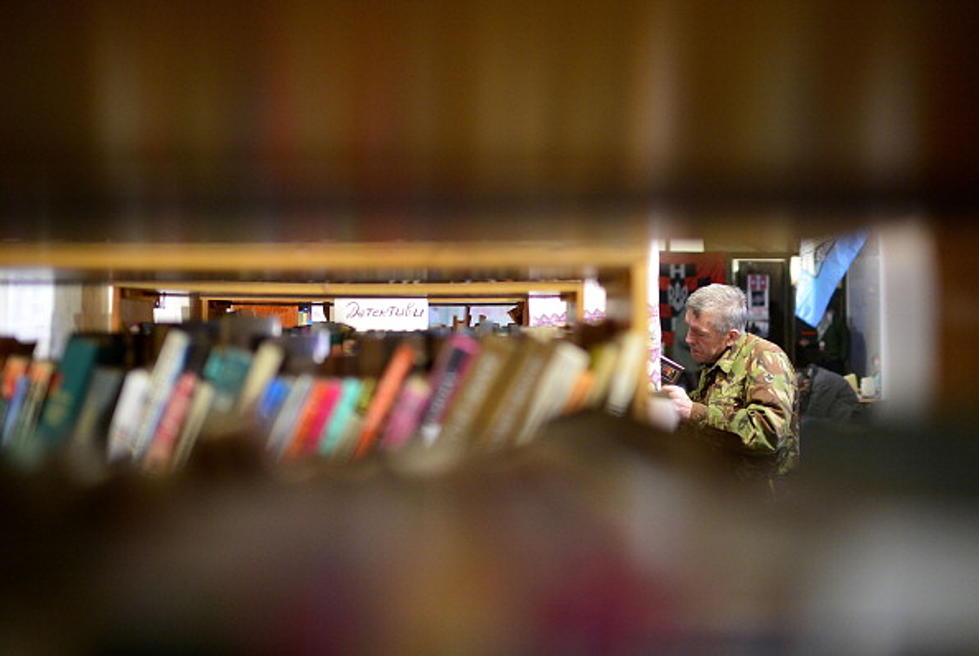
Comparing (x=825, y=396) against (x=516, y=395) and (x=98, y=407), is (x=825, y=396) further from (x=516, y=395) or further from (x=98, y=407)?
(x=98, y=407)

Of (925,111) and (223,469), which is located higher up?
(925,111)

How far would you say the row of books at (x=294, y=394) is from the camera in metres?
0.59

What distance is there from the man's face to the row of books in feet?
4.37

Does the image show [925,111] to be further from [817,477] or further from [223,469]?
[223,469]

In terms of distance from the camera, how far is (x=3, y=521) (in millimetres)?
486

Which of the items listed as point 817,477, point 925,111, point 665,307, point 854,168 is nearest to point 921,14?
point 925,111

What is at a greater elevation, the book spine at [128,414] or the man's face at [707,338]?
the man's face at [707,338]

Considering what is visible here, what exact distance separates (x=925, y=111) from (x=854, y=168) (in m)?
0.12

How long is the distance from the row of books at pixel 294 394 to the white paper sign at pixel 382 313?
1.77 ft

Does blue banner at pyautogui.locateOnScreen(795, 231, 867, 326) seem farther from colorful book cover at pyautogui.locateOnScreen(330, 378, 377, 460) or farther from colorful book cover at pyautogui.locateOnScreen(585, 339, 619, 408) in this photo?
colorful book cover at pyautogui.locateOnScreen(330, 378, 377, 460)

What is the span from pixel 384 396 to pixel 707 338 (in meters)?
1.47

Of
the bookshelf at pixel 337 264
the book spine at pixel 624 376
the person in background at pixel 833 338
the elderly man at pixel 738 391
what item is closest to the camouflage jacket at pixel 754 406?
the elderly man at pixel 738 391

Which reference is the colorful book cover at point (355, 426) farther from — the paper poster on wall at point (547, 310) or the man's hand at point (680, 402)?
the man's hand at point (680, 402)

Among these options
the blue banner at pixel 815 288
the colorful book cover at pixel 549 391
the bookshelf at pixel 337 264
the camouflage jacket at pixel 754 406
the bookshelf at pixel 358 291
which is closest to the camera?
the colorful book cover at pixel 549 391
